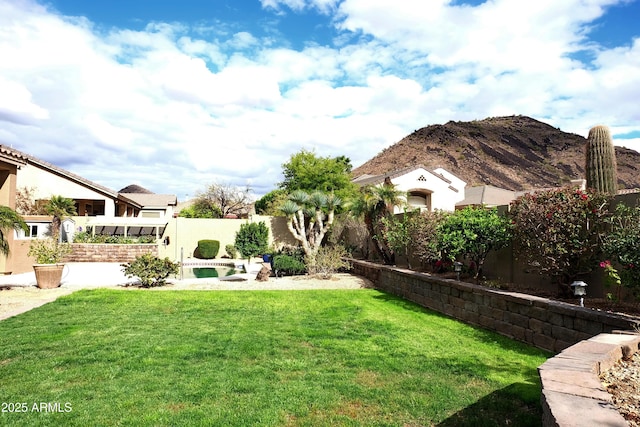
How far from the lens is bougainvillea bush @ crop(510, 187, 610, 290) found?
22.8ft

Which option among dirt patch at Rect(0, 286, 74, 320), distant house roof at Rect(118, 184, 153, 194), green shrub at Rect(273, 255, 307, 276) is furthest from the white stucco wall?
distant house roof at Rect(118, 184, 153, 194)

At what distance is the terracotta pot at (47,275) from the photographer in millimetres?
12867

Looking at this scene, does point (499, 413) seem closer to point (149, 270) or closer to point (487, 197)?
point (149, 270)

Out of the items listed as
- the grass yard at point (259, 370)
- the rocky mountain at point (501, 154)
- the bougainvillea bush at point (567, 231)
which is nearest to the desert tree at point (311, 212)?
the grass yard at point (259, 370)

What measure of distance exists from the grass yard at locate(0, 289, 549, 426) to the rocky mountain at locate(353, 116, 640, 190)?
5780 cm

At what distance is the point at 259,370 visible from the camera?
17.2 feet

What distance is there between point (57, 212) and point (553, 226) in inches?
946

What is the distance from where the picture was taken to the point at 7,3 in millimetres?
11609

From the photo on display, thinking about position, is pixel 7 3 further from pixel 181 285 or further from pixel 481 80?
pixel 481 80

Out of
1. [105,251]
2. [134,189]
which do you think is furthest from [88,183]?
[134,189]

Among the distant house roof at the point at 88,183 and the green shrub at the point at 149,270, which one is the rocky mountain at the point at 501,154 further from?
the green shrub at the point at 149,270

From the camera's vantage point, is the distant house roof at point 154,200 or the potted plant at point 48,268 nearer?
the potted plant at point 48,268

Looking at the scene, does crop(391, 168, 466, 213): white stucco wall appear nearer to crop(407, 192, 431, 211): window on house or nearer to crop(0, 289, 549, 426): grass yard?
crop(407, 192, 431, 211): window on house

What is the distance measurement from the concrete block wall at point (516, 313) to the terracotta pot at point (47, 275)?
1170 cm
